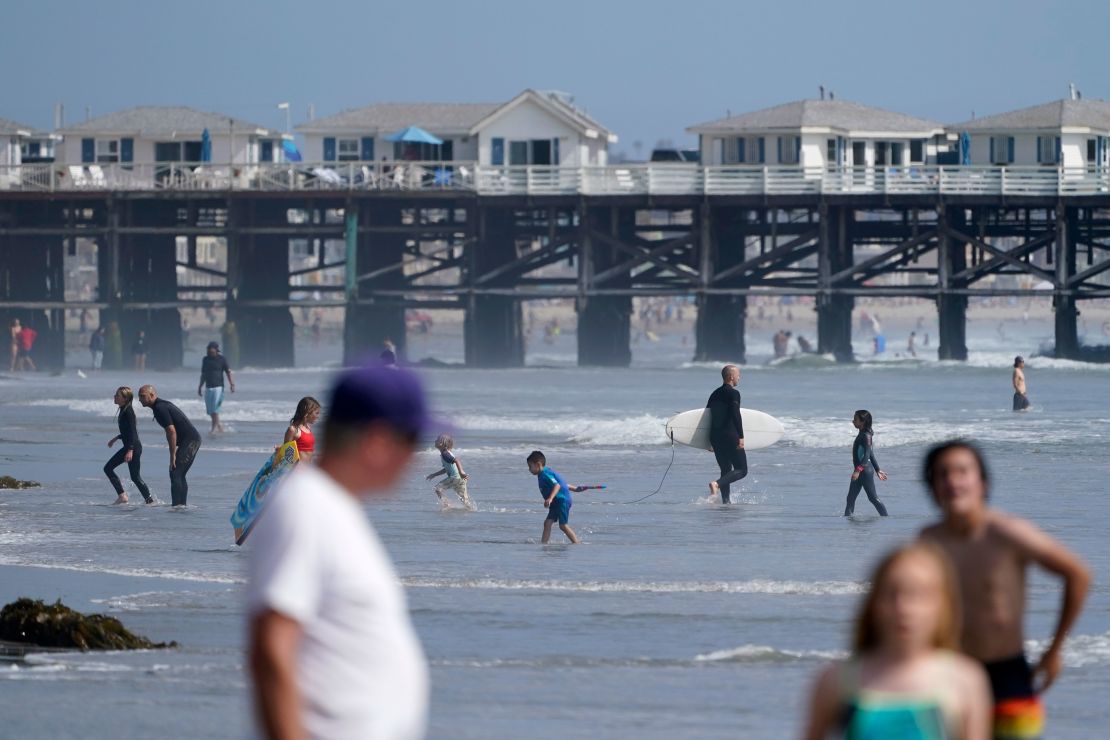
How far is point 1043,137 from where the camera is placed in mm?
56562

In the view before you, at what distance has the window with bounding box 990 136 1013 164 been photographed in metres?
56.9

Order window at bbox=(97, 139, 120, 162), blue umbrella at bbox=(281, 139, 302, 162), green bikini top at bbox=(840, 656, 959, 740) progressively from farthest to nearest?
blue umbrella at bbox=(281, 139, 302, 162)
window at bbox=(97, 139, 120, 162)
green bikini top at bbox=(840, 656, 959, 740)

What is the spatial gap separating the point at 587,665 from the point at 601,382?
37.1 metres

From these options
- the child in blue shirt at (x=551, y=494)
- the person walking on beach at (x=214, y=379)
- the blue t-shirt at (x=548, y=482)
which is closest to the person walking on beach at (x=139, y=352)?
the person walking on beach at (x=214, y=379)

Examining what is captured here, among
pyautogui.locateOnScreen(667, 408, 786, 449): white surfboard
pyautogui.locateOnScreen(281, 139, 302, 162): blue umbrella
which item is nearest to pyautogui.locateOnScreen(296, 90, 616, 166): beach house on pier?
Result: pyautogui.locateOnScreen(281, 139, 302, 162): blue umbrella

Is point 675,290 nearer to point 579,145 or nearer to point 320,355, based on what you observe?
point 579,145

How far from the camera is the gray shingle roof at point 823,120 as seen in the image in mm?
58031

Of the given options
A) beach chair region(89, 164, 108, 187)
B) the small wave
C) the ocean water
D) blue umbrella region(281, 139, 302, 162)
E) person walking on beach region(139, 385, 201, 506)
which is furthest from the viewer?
blue umbrella region(281, 139, 302, 162)

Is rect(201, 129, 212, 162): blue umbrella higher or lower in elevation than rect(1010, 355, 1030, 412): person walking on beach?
higher

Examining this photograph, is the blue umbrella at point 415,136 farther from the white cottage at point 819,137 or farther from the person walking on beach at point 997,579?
the person walking on beach at point 997,579

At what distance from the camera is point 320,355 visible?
86.7 m

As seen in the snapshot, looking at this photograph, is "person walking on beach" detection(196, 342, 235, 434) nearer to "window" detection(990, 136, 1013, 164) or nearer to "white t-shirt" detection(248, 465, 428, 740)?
"white t-shirt" detection(248, 465, 428, 740)

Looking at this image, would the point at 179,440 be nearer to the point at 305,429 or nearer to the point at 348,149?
the point at 305,429

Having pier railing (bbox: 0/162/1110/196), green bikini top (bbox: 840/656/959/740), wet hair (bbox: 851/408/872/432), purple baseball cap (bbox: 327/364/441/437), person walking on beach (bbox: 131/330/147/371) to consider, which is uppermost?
pier railing (bbox: 0/162/1110/196)
